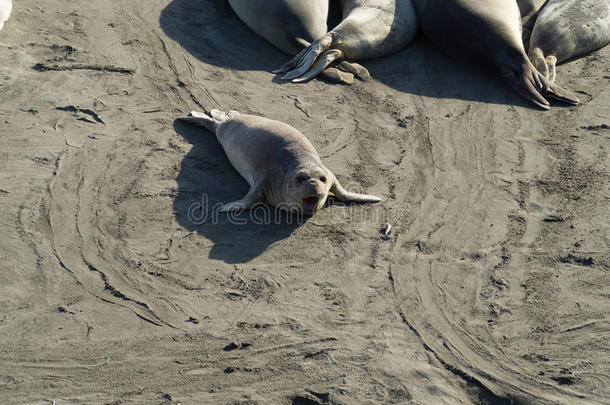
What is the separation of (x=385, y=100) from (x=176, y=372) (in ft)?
12.5

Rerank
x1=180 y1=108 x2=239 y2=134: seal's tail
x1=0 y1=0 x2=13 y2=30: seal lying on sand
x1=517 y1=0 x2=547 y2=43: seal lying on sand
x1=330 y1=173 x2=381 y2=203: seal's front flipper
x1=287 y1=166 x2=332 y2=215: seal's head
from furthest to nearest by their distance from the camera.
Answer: x1=517 y1=0 x2=547 y2=43: seal lying on sand < x1=0 y1=0 x2=13 y2=30: seal lying on sand < x1=180 y1=108 x2=239 y2=134: seal's tail < x1=330 y1=173 x2=381 y2=203: seal's front flipper < x1=287 y1=166 x2=332 y2=215: seal's head

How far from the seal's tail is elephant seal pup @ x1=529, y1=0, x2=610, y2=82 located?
3.37 meters

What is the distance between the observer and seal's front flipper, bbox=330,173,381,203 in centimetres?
555

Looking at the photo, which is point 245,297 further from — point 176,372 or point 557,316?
point 557,316

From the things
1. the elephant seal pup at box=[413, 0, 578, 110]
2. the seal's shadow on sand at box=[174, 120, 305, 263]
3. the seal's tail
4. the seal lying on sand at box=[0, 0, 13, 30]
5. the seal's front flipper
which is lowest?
the seal's shadow on sand at box=[174, 120, 305, 263]

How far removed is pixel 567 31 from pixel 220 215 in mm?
4688

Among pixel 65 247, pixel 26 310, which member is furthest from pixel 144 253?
pixel 26 310

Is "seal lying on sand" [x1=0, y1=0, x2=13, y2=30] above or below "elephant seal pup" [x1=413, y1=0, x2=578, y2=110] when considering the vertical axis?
below

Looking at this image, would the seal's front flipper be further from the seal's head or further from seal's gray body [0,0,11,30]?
seal's gray body [0,0,11,30]

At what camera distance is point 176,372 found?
4.11 metres

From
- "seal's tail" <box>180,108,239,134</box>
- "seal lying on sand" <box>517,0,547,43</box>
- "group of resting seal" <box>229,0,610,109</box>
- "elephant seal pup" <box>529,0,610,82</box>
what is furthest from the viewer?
"seal lying on sand" <box>517,0,547,43</box>

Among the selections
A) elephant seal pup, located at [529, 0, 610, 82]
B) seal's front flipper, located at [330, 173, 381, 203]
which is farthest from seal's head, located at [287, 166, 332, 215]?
elephant seal pup, located at [529, 0, 610, 82]

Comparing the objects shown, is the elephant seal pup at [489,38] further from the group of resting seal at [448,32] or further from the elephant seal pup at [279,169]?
the elephant seal pup at [279,169]

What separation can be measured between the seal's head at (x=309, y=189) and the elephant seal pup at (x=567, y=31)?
11.1 feet
